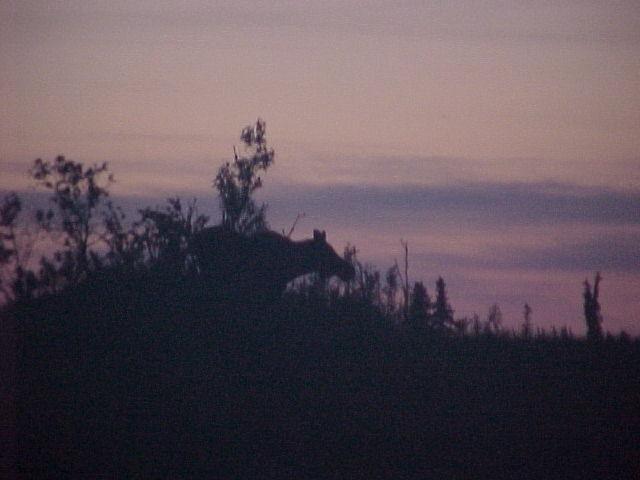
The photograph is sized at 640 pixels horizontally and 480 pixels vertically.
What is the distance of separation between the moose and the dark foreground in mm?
660

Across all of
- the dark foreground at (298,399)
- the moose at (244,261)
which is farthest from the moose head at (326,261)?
the dark foreground at (298,399)

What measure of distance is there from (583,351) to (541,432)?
155 inches

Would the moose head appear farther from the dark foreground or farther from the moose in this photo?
the dark foreground

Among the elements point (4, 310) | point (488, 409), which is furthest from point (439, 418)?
point (4, 310)

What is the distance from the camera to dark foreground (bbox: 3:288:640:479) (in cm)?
2528

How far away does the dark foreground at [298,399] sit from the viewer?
82.9ft

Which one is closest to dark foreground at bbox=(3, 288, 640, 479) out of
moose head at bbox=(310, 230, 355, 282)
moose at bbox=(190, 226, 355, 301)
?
moose at bbox=(190, 226, 355, 301)

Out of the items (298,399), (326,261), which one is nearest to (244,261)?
(326,261)

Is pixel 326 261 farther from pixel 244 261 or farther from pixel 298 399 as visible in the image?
pixel 298 399

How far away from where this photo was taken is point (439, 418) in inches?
1067

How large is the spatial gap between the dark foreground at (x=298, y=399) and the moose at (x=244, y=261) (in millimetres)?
660

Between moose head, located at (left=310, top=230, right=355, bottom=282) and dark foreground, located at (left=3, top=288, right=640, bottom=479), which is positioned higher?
moose head, located at (left=310, top=230, right=355, bottom=282)

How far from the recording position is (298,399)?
27219 mm

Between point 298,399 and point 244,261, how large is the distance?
11.6 feet
